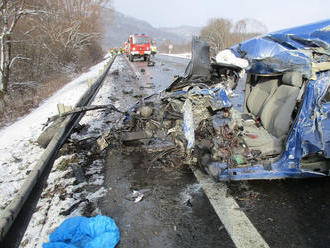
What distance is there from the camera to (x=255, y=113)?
15.9 feet

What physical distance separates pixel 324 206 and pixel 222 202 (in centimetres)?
115

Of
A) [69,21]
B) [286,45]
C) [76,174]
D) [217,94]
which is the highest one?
[69,21]

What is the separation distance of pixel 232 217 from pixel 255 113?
106 inches

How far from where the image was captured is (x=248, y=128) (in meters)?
4.27

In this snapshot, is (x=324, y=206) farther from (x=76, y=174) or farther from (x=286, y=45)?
(x=76, y=174)

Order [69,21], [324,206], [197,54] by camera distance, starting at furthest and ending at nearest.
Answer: [69,21]
[197,54]
[324,206]

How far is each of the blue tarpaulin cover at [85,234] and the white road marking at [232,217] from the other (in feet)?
3.71

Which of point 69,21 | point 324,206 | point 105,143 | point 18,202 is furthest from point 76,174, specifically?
point 69,21

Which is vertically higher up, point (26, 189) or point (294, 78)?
point (294, 78)

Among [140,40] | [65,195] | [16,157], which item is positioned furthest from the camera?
[140,40]

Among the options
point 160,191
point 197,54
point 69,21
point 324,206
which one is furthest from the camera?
point 69,21

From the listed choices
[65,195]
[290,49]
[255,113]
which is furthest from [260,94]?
[65,195]

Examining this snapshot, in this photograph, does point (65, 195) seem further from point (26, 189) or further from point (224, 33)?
point (224, 33)

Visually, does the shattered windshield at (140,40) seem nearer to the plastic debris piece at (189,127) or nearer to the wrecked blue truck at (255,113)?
the wrecked blue truck at (255,113)
